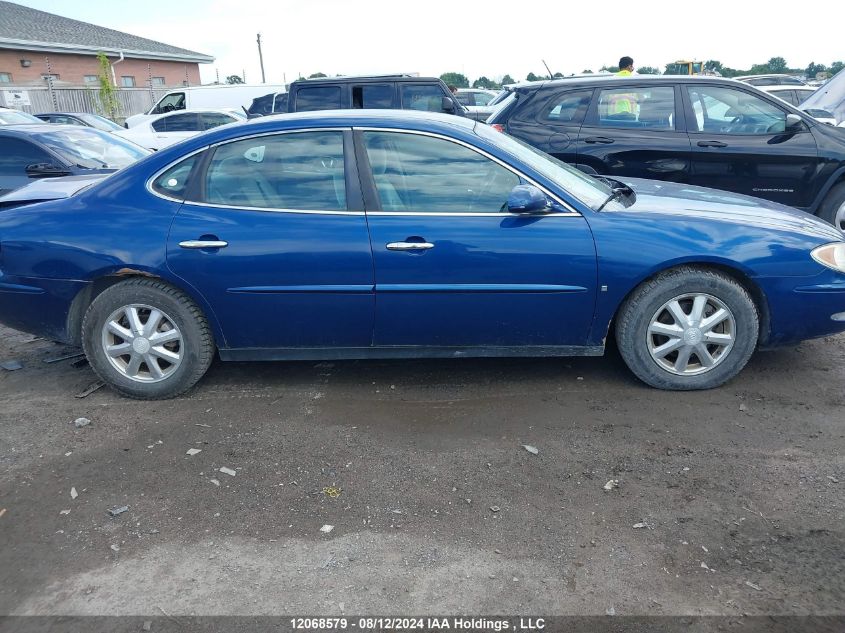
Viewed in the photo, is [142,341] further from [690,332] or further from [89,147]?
[89,147]

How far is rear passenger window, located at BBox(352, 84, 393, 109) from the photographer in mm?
10977

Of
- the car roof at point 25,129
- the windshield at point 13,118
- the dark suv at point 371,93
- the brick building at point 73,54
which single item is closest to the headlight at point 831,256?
the dark suv at point 371,93

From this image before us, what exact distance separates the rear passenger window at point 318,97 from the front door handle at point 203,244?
7414mm

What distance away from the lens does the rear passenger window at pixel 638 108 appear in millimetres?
7121

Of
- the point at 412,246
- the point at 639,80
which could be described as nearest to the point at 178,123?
the point at 639,80

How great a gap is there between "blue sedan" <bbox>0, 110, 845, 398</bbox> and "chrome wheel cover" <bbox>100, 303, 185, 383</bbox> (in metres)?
0.01

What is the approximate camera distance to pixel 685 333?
4016 millimetres

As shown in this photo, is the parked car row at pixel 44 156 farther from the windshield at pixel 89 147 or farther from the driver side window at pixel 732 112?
the driver side window at pixel 732 112

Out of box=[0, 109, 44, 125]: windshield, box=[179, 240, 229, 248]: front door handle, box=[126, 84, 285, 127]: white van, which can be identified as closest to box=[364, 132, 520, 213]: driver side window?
box=[179, 240, 229, 248]: front door handle

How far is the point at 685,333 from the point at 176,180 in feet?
10.1

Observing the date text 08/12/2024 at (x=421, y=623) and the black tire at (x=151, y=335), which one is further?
the black tire at (x=151, y=335)

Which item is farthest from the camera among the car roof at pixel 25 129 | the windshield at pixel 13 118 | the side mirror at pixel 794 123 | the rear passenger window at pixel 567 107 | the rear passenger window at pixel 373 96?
the windshield at pixel 13 118

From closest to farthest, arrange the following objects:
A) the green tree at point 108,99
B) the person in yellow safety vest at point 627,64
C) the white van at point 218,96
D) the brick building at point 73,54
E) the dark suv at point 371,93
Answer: the person in yellow safety vest at point 627,64 → the dark suv at point 371,93 → the white van at point 218,96 → the green tree at point 108,99 → the brick building at point 73,54

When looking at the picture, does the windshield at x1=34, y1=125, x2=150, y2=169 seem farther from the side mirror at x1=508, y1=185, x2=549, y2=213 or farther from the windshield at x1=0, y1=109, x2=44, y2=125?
the side mirror at x1=508, y1=185, x2=549, y2=213
